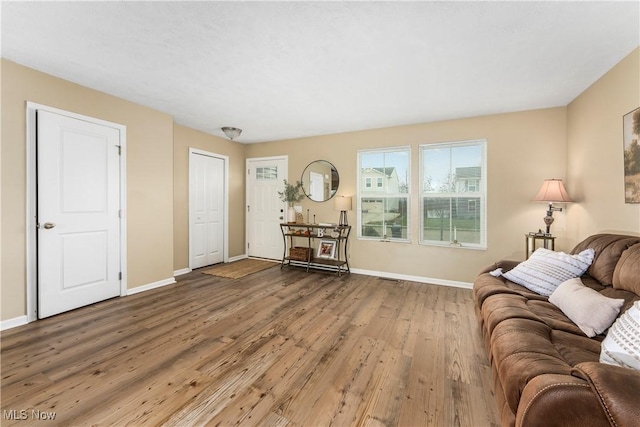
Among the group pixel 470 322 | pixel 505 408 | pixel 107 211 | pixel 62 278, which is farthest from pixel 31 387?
pixel 470 322

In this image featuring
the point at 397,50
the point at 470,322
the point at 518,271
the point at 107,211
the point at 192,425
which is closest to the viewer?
the point at 192,425

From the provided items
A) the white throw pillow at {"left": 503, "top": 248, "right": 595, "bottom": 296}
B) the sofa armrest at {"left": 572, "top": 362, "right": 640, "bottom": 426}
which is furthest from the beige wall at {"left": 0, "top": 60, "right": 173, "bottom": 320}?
the white throw pillow at {"left": 503, "top": 248, "right": 595, "bottom": 296}

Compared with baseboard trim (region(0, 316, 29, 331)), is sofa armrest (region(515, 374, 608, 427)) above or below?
above

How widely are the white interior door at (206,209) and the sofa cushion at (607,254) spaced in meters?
5.00

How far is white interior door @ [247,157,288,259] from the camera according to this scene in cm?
537

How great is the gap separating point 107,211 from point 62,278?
0.82 meters

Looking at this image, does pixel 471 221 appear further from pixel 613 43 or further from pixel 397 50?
pixel 397 50

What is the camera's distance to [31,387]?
171 centimetres

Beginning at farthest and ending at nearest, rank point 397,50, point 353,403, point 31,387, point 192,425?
point 397,50
point 31,387
point 353,403
point 192,425

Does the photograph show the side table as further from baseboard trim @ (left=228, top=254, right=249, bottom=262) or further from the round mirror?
baseboard trim @ (left=228, top=254, right=249, bottom=262)

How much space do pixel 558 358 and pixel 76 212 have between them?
418 cm

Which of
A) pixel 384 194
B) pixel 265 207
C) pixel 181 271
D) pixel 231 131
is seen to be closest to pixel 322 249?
pixel 384 194

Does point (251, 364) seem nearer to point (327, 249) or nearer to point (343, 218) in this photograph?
point (327, 249)

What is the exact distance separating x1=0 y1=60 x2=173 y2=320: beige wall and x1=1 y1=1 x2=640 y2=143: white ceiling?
0.19m
